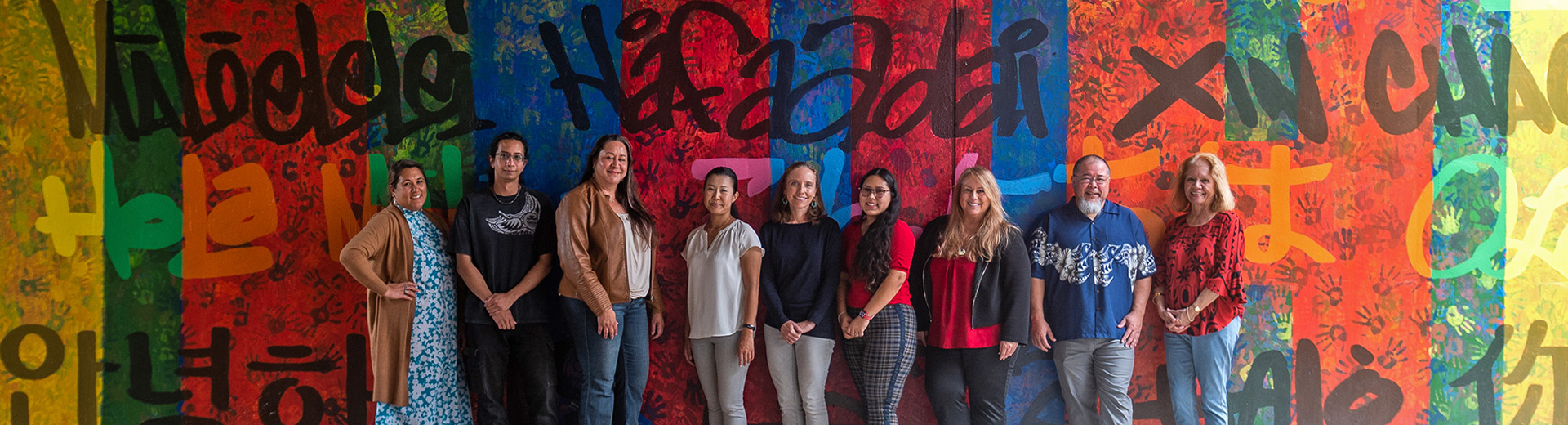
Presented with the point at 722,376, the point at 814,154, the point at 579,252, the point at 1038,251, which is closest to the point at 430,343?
the point at 579,252

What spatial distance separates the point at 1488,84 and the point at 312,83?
641cm

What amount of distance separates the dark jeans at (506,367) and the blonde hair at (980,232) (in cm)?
203

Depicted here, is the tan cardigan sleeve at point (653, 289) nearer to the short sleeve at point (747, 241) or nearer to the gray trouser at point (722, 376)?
the gray trouser at point (722, 376)

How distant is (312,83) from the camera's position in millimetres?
3799

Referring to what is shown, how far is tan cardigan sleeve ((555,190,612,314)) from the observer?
3219 millimetres

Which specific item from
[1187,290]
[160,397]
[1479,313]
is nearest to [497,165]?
[160,397]

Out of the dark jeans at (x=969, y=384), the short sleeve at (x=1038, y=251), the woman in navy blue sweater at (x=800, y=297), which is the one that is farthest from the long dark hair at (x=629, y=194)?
the short sleeve at (x=1038, y=251)

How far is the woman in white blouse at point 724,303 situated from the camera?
3328mm

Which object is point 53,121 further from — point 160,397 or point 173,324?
point 160,397

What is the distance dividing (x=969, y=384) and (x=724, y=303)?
49.1 inches

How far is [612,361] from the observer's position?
10.8 feet

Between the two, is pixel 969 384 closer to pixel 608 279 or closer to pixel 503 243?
pixel 608 279

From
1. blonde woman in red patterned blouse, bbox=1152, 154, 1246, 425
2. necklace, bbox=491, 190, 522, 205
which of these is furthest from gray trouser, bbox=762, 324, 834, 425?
blonde woman in red patterned blouse, bbox=1152, 154, 1246, 425

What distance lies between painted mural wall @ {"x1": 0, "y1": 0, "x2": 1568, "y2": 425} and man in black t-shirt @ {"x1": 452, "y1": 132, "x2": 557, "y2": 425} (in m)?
0.36
